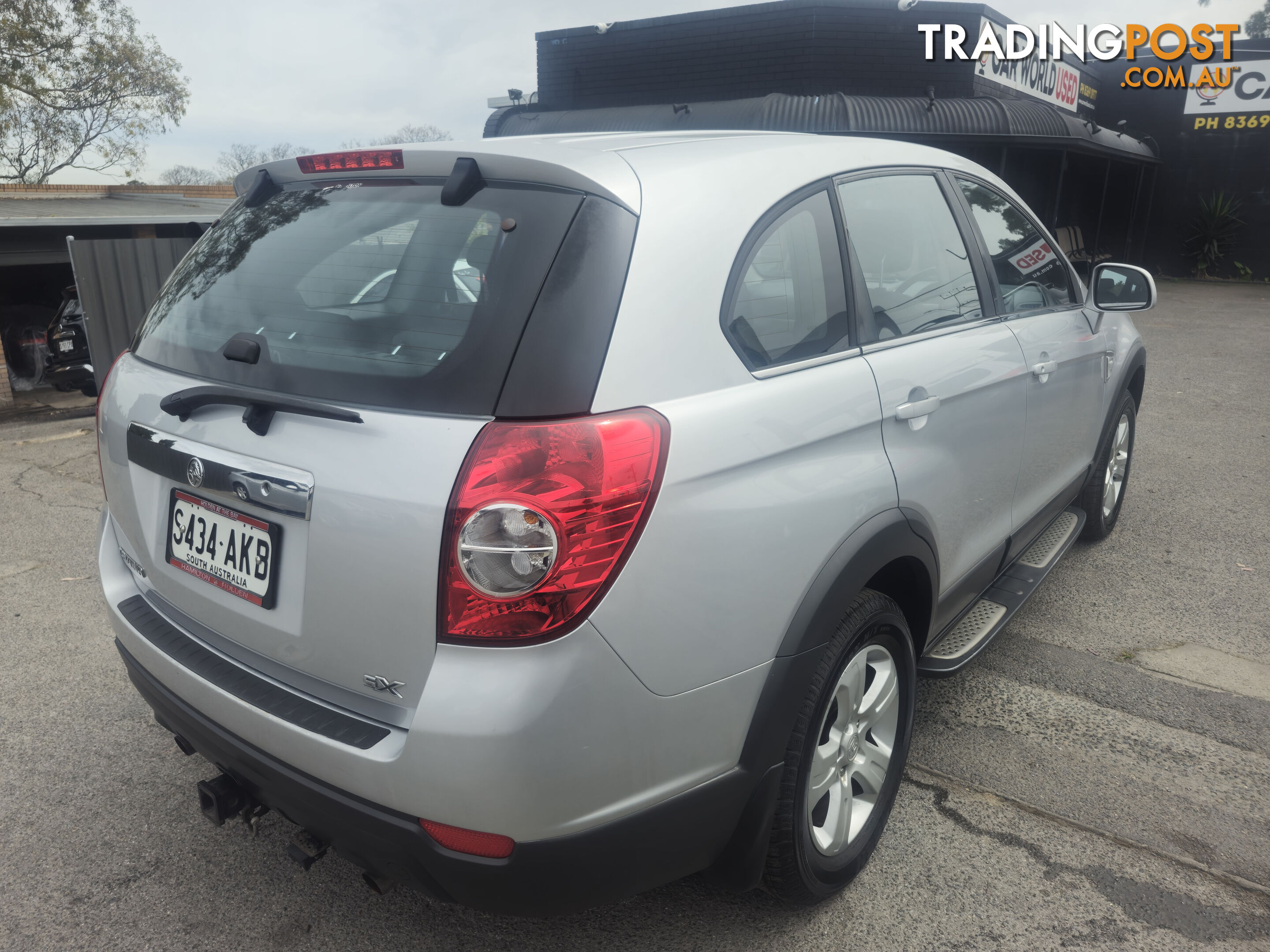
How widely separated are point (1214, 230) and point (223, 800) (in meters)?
24.8

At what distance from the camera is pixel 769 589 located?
175 centimetres

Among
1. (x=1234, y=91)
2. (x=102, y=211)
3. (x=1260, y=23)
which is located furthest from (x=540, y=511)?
(x=1260, y=23)

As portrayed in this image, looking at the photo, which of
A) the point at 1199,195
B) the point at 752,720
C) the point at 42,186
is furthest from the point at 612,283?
the point at 42,186

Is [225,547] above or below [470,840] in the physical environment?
above

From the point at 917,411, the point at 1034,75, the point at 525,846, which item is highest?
the point at 1034,75

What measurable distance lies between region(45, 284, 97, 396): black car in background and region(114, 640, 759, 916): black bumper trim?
10164 millimetres

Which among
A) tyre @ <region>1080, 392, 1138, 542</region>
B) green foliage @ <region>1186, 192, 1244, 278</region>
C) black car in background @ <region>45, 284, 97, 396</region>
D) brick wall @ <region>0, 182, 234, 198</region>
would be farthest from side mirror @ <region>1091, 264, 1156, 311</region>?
brick wall @ <region>0, 182, 234, 198</region>

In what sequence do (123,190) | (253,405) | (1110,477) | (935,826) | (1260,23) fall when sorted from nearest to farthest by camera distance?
(253,405), (935,826), (1110,477), (123,190), (1260,23)

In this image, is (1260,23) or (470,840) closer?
(470,840)

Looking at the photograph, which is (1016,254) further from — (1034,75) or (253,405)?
(1034,75)

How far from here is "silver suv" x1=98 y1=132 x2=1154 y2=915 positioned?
150 cm

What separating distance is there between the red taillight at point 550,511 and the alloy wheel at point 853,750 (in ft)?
2.53

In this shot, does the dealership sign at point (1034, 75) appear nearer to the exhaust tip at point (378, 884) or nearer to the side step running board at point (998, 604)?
the side step running board at point (998, 604)

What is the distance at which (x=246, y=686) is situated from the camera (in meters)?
1.80
